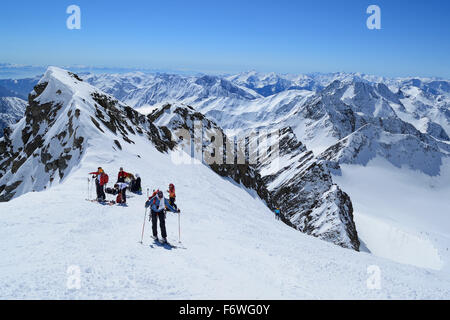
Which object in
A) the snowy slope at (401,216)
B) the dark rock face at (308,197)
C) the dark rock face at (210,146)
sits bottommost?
the snowy slope at (401,216)

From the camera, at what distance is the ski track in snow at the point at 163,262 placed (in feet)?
31.5

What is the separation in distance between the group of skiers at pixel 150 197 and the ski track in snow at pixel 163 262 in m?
0.89

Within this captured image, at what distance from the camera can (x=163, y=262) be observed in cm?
1180

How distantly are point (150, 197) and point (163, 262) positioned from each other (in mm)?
3569

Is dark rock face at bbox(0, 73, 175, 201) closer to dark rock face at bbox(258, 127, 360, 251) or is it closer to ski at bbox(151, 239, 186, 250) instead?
ski at bbox(151, 239, 186, 250)

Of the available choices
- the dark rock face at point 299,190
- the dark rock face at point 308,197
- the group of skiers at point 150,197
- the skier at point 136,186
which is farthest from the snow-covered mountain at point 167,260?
the dark rock face at point 308,197

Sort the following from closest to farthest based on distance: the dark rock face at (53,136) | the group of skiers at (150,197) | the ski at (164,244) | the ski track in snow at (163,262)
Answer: the ski track in snow at (163,262), the ski at (164,244), the group of skiers at (150,197), the dark rock face at (53,136)

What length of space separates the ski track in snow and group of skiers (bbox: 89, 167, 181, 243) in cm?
89

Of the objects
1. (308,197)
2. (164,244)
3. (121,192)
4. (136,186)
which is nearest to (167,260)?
(164,244)

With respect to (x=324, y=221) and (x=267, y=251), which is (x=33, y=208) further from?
(x=324, y=221)

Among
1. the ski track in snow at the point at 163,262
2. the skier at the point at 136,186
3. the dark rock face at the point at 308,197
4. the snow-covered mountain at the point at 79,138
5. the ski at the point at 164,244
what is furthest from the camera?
the dark rock face at the point at 308,197

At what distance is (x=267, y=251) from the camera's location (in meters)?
15.9

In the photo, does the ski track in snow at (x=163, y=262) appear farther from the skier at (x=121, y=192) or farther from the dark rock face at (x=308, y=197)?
the dark rock face at (x=308, y=197)

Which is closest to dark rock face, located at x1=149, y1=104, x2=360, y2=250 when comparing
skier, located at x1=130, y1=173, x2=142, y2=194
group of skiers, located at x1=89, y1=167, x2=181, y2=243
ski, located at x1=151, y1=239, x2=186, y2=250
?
skier, located at x1=130, y1=173, x2=142, y2=194
